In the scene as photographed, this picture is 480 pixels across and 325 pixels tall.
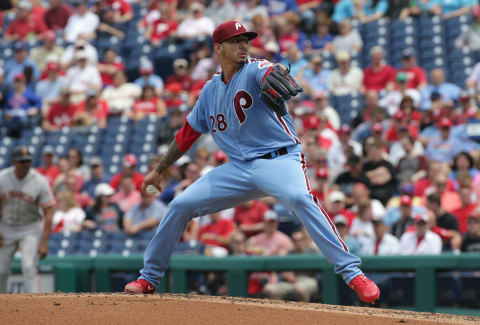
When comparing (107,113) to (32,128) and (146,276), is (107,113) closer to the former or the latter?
(32,128)

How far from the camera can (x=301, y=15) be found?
13344mm

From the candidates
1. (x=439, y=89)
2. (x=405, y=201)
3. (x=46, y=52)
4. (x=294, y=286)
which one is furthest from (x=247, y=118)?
(x=46, y=52)

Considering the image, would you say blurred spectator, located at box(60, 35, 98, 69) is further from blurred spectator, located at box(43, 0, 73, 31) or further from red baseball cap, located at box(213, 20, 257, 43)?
red baseball cap, located at box(213, 20, 257, 43)

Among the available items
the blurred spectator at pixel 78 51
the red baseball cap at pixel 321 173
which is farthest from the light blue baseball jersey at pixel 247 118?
the blurred spectator at pixel 78 51

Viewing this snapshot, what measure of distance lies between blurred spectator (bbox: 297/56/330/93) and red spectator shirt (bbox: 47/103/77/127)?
3.67 metres

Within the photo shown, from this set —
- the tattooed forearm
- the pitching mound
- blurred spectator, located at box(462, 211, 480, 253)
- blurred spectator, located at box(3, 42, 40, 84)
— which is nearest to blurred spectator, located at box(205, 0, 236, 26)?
blurred spectator, located at box(3, 42, 40, 84)

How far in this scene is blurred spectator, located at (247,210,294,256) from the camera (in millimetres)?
8594

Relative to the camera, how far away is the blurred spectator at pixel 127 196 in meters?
10.3

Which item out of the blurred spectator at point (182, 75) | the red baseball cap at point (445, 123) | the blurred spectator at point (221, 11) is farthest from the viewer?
the blurred spectator at point (221, 11)

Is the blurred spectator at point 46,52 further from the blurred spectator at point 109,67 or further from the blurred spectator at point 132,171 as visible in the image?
the blurred spectator at point 132,171

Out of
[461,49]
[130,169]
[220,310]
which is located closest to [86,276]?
[130,169]

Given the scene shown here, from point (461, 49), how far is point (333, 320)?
7.62m

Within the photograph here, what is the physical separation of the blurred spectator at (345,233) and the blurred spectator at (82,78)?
228 inches

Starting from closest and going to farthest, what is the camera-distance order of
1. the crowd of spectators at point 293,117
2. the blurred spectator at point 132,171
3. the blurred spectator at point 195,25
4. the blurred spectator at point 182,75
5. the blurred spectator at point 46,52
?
the crowd of spectators at point 293,117, the blurred spectator at point 132,171, the blurred spectator at point 182,75, the blurred spectator at point 195,25, the blurred spectator at point 46,52
